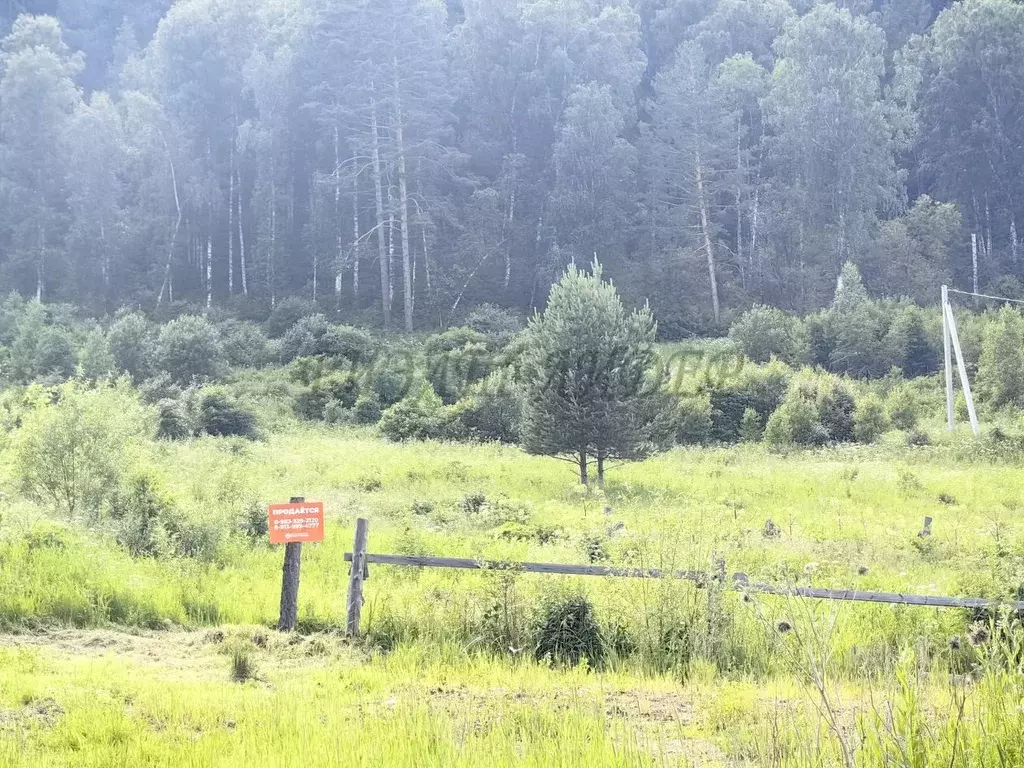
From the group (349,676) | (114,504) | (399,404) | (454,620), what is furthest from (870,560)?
(399,404)

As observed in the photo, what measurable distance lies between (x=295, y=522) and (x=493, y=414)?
23.1 m

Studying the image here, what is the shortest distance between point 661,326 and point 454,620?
132ft

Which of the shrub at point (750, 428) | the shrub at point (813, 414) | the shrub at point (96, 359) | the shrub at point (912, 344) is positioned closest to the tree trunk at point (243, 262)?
the shrub at point (96, 359)

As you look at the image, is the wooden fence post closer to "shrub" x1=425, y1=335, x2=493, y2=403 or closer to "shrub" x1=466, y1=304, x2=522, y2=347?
"shrub" x1=425, y1=335, x2=493, y2=403

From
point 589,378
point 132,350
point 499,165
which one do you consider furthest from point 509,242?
point 589,378

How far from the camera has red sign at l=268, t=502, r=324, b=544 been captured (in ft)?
27.9

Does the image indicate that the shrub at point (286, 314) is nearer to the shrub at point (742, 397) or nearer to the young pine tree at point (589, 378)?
the shrub at point (742, 397)

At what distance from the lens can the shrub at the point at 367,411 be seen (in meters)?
34.5

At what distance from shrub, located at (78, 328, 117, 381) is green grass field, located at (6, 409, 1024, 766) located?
22.7 metres

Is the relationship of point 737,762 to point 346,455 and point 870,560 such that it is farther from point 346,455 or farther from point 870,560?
point 346,455

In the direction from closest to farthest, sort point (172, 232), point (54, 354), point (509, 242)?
point (54, 354) < point (509, 242) < point (172, 232)

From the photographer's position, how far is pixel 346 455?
24391 millimetres

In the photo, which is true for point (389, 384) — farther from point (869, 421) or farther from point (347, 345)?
point (869, 421)

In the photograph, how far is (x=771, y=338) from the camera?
135ft
